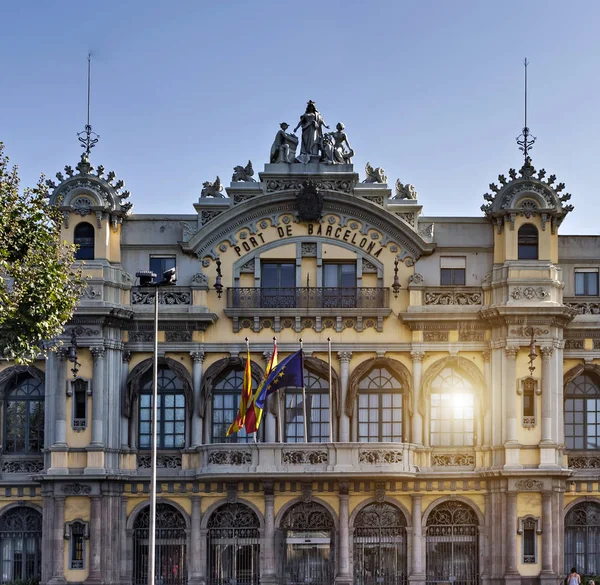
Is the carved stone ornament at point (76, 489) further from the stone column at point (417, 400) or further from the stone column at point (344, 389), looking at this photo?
the stone column at point (417, 400)

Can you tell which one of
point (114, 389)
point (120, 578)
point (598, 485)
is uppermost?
point (114, 389)

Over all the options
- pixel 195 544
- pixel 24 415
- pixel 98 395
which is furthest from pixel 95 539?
pixel 24 415

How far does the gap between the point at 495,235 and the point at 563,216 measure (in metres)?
2.77

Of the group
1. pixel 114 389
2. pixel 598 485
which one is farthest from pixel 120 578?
pixel 598 485

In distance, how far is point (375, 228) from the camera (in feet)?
186

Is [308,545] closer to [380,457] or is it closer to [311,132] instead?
[380,457]

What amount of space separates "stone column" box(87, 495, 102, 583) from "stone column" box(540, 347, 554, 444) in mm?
17017

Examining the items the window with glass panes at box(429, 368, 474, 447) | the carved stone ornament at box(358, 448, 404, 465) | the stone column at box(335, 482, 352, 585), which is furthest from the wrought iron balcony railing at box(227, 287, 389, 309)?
the stone column at box(335, 482, 352, 585)

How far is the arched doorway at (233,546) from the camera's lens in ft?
179

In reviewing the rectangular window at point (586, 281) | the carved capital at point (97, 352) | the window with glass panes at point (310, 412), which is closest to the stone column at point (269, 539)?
the window with glass panes at point (310, 412)

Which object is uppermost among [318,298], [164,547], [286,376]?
[318,298]

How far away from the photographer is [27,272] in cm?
4088

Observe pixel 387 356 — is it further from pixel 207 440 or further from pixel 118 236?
pixel 118 236

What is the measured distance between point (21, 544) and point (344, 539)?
41.2 feet
